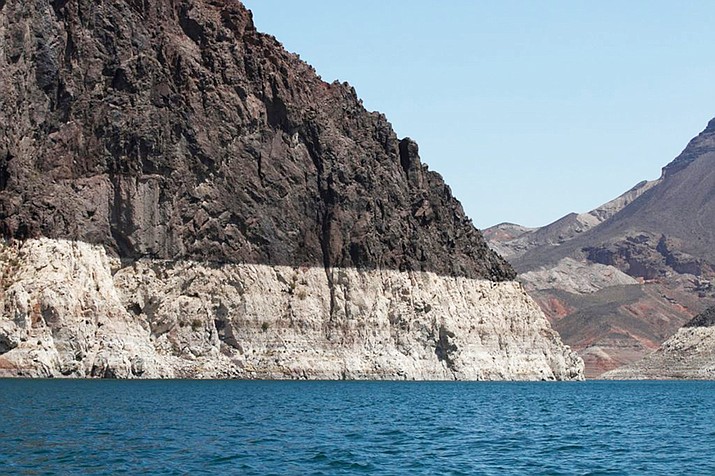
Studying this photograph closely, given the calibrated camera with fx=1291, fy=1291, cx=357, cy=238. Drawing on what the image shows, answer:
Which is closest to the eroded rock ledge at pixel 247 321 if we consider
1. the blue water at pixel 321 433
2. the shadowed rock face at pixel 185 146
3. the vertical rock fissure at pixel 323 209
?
the vertical rock fissure at pixel 323 209

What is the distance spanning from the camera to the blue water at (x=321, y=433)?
149 feet

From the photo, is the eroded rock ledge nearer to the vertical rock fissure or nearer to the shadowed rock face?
the vertical rock fissure

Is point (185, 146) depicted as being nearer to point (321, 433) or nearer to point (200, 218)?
point (200, 218)

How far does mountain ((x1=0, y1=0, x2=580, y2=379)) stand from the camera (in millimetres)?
104625

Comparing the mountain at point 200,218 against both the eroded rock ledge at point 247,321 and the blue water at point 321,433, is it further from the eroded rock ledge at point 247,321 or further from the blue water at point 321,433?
the blue water at point 321,433

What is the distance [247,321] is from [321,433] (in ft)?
197

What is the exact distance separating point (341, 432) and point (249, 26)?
268ft

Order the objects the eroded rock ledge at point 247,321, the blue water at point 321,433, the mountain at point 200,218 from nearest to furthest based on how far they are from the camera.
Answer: the blue water at point 321,433 → the eroded rock ledge at point 247,321 → the mountain at point 200,218

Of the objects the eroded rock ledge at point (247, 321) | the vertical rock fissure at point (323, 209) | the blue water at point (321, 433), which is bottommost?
the blue water at point (321, 433)

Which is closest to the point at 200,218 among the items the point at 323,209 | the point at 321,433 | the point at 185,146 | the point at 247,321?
the point at 185,146

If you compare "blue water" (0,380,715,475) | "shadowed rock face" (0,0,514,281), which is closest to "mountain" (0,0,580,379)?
"shadowed rock face" (0,0,514,281)

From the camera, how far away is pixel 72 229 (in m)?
109

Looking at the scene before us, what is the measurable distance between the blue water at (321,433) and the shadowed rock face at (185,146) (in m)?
24.5

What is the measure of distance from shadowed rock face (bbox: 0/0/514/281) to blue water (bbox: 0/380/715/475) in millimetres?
24528
